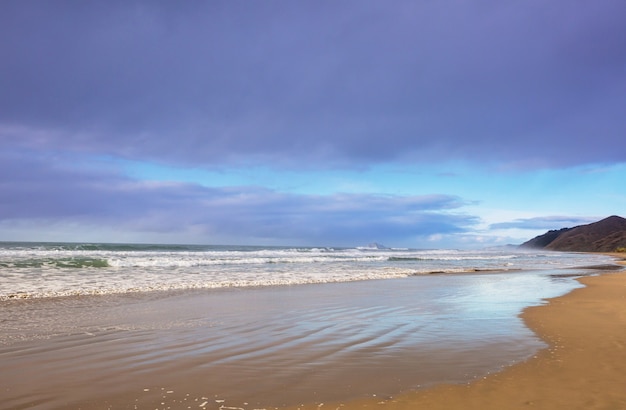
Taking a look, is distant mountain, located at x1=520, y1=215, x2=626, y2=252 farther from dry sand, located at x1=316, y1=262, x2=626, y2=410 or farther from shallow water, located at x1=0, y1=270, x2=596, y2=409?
shallow water, located at x1=0, y1=270, x2=596, y2=409

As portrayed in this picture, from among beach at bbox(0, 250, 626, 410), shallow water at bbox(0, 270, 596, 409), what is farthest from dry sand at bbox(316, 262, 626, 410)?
shallow water at bbox(0, 270, 596, 409)

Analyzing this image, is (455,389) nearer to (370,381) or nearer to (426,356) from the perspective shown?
(370,381)

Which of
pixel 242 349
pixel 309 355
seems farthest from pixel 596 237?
pixel 242 349

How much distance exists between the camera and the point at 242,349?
6398 mm

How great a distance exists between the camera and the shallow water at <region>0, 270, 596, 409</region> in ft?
14.9

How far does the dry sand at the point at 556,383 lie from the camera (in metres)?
4.07

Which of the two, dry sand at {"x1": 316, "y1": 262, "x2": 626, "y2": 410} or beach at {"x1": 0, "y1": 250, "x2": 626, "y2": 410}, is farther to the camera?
beach at {"x1": 0, "y1": 250, "x2": 626, "y2": 410}

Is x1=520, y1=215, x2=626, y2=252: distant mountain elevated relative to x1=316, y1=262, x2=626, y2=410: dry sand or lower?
elevated

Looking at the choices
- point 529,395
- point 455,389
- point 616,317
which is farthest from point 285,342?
point 616,317

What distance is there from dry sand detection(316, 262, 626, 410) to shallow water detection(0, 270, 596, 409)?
26 centimetres

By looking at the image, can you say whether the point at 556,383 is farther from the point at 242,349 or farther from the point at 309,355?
the point at 242,349

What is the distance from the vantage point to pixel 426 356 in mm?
5969

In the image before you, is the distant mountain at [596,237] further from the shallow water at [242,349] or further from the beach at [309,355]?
the shallow water at [242,349]

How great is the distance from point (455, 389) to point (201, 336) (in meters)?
4.33
